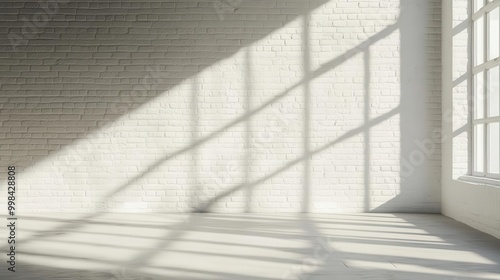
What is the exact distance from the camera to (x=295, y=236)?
6.94m

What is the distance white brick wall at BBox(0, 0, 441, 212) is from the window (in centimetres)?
101

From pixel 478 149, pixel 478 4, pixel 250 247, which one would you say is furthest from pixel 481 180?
pixel 250 247

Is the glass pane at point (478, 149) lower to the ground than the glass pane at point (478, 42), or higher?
lower

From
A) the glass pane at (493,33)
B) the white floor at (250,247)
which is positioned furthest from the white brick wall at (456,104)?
the glass pane at (493,33)

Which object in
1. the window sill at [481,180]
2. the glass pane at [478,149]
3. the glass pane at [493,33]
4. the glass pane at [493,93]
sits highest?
the glass pane at [493,33]

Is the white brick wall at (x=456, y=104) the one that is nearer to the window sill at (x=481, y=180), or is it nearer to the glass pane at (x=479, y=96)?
the window sill at (x=481, y=180)

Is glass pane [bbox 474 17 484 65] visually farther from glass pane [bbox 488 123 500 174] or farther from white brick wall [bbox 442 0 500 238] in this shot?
glass pane [bbox 488 123 500 174]

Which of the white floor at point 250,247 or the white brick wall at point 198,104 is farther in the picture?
the white brick wall at point 198,104

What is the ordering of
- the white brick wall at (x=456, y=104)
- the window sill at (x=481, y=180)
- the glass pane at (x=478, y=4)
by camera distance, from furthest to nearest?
the white brick wall at (x=456, y=104), the glass pane at (x=478, y=4), the window sill at (x=481, y=180)

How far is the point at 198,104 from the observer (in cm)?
920

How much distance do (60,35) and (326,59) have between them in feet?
11.7

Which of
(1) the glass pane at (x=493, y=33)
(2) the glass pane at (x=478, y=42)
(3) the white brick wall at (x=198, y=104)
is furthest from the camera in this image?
(3) the white brick wall at (x=198, y=104)

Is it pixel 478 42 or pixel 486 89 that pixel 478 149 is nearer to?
pixel 486 89

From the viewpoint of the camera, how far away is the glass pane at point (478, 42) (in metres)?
8.23
